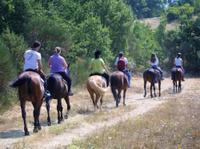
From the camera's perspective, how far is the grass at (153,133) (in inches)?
433

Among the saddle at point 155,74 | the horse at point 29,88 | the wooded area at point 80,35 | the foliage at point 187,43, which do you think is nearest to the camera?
the horse at point 29,88

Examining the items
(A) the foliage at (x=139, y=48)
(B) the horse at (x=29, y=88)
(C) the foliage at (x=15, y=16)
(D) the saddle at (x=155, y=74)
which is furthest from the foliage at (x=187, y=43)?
(B) the horse at (x=29, y=88)

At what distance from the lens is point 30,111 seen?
18.9 meters

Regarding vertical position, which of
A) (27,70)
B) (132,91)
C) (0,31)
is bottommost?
(132,91)

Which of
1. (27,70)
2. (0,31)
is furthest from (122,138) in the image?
(0,31)

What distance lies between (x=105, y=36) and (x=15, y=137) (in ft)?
71.0

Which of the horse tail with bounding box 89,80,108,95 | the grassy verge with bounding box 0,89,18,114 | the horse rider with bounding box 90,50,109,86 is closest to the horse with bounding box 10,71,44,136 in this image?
the grassy verge with bounding box 0,89,18,114

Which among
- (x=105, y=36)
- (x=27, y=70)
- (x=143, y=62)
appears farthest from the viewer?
(x=143, y=62)

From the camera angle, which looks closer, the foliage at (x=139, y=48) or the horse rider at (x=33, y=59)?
the horse rider at (x=33, y=59)

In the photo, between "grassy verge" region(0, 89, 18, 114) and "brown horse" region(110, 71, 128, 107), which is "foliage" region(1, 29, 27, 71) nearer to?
"grassy verge" region(0, 89, 18, 114)

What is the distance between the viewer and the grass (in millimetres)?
11000

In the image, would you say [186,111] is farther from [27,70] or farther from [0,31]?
[0,31]

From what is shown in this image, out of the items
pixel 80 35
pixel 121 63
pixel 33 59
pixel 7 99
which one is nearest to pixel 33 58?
pixel 33 59

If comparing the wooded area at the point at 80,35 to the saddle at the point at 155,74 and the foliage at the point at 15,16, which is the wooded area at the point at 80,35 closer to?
the foliage at the point at 15,16
